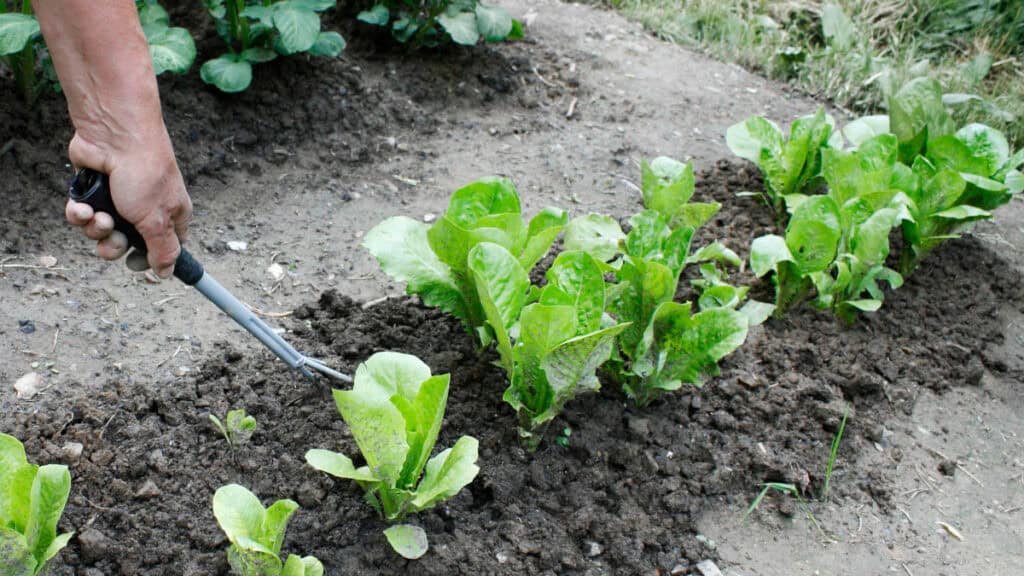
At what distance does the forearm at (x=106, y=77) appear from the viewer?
64.2 inches

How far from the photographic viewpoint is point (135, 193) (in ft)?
5.60

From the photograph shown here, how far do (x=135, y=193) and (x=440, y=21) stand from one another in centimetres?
248

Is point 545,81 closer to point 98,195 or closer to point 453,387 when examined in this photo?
point 453,387

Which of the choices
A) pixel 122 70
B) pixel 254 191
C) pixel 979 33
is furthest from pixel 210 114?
pixel 979 33

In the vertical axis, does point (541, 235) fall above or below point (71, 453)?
above

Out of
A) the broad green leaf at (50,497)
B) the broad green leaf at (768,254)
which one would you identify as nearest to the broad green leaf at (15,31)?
the broad green leaf at (50,497)

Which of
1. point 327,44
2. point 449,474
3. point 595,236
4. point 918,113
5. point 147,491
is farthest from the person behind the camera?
point 327,44

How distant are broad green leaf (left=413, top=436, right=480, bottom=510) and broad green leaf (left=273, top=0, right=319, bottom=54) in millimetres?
1893

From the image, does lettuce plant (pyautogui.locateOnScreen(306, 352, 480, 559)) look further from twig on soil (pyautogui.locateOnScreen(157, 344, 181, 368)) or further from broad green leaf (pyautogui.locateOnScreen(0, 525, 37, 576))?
twig on soil (pyautogui.locateOnScreen(157, 344, 181, 368))

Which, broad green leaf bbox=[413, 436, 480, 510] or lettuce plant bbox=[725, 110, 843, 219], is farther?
lettuce plant bbox=[725, 110, 843, 219]

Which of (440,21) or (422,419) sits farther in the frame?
(440,21)

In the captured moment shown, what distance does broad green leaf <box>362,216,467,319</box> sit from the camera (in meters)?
2.29

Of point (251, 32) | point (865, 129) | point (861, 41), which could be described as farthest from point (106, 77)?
point (861, 41)

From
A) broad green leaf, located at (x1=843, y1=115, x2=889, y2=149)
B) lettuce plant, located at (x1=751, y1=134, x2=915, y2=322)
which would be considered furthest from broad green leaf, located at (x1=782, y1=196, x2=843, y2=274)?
broad green leaf, located at (x1=843, y1=115, x2=889, y2=149)
